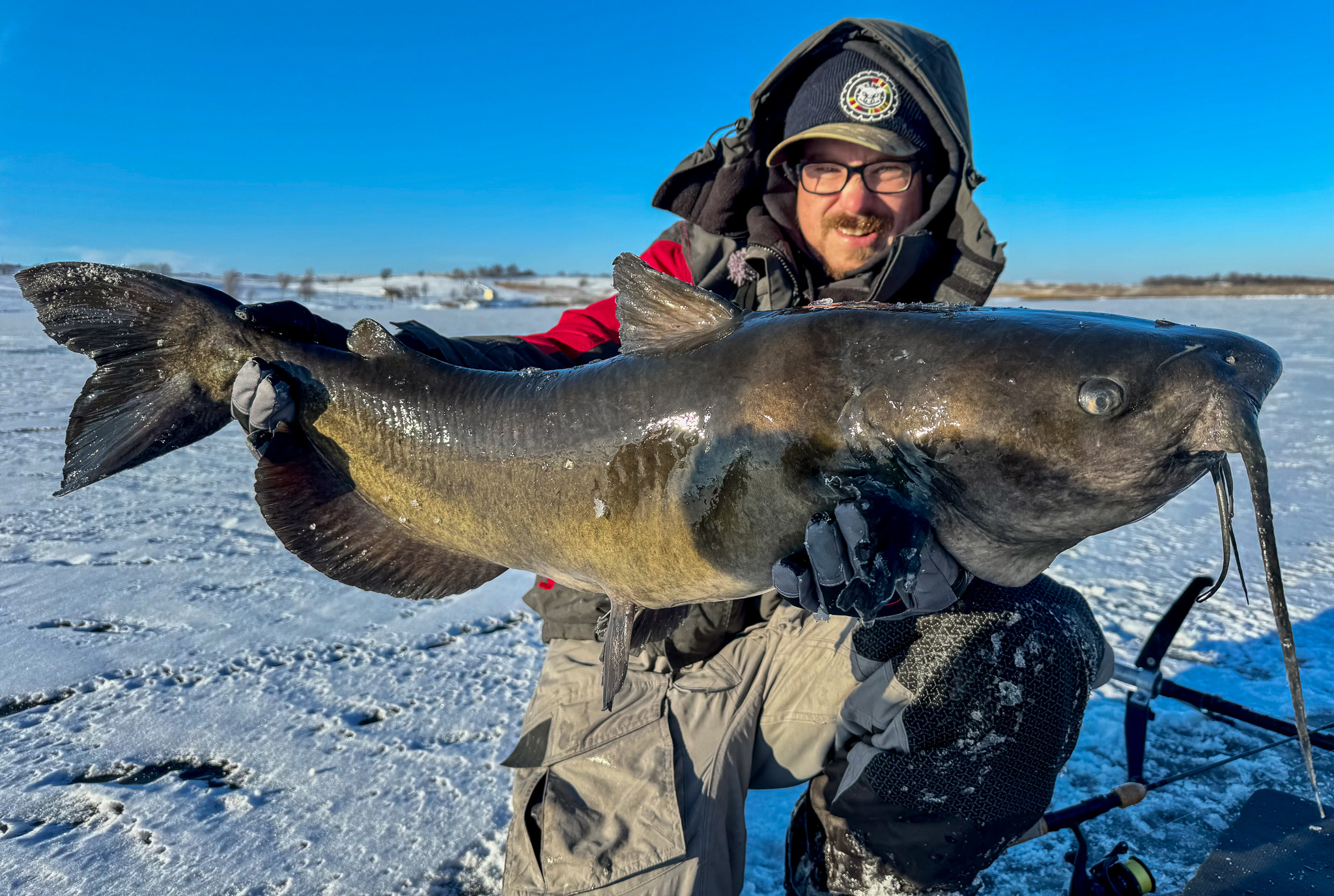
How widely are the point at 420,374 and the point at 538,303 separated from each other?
34.4 m

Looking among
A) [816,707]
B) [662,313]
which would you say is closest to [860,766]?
[816,707]

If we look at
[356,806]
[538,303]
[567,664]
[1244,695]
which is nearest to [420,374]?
[567,664]

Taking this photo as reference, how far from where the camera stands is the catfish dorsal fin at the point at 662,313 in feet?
5.98

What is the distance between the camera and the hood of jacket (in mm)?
3123

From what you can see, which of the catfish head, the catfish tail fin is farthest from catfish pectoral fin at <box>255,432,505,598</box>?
the catfish head

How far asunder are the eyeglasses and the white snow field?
91.7 inches

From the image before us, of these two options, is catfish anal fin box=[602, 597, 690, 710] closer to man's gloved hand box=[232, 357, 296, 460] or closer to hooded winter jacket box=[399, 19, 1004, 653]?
hooded winter jacket box=[399, 19, 1004, 653]

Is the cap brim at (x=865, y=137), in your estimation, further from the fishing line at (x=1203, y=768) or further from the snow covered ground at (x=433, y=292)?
the snow covered ground at (x=433, y=292)

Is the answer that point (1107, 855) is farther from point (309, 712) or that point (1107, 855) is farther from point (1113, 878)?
point (309, 712)

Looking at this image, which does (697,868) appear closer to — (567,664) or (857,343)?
(567,664)

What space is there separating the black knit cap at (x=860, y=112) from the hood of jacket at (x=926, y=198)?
0.06 meters

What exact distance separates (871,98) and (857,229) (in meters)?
0.55

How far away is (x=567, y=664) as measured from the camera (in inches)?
100

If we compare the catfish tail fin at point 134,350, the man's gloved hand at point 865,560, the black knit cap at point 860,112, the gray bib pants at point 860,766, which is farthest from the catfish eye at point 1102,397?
the catfish tail fin at point 134,350
